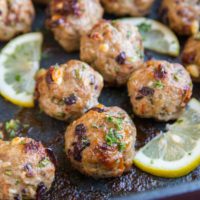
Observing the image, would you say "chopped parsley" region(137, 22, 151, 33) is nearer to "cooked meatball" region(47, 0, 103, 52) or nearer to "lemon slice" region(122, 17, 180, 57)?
"lemon slice" region(122, 17, 180, 57)

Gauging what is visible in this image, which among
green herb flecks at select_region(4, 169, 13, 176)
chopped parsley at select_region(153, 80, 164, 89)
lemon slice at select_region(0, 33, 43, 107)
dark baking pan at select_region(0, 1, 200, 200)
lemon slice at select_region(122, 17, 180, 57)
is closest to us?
green herb flecks at select_region(4, 169, 13, 176)

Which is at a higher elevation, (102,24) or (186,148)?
(102,24)

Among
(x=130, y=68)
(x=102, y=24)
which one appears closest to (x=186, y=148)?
(x=130, y=68)

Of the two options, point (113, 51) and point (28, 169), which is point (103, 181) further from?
point (113, 51)

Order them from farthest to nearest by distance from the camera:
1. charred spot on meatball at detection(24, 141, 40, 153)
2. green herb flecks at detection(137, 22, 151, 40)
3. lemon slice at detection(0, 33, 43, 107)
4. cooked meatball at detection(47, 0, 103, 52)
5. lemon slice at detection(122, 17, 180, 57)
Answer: green herb flecks at detection(137, 22, 151, 40) < lemon slice at detection(122, 17, 180, 57) < cooked meatball at detection(47, 0, 103, 52) < lemon slice at detection(0, 33, 43, 107) < charred spot on meatball at detection(24, 141, 40, 153)

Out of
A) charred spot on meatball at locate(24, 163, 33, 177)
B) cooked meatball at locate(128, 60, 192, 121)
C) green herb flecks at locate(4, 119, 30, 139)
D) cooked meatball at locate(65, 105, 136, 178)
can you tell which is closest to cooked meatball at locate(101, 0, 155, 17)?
cooked meatball at locate(128, 60, 192, 121)

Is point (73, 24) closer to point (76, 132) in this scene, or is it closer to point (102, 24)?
point (102, 24)

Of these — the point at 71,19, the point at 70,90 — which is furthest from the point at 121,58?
the point at 71,19
